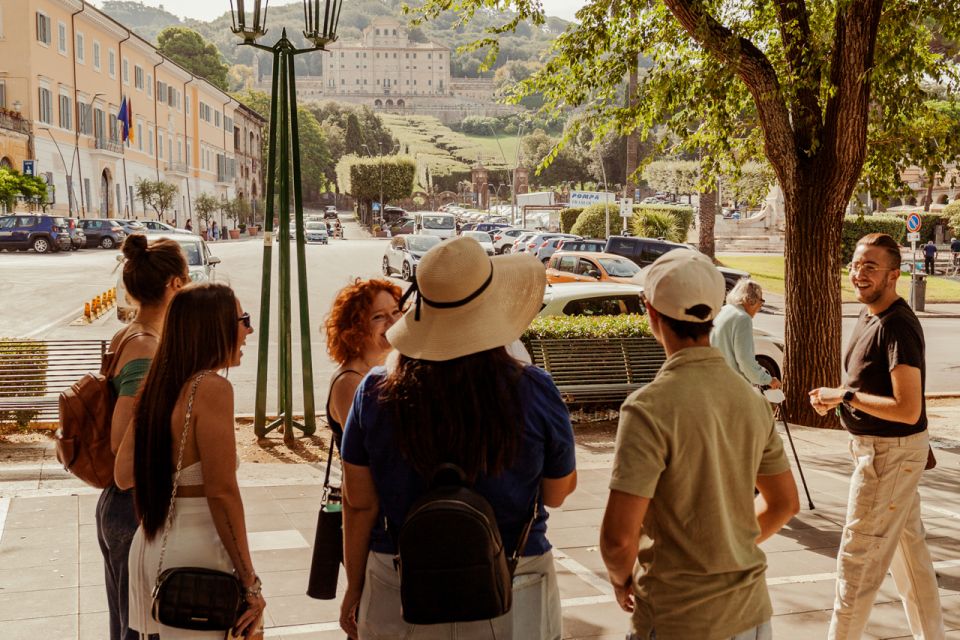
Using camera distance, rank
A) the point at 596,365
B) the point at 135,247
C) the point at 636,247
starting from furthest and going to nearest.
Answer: the point at 636,247 → the point at 596,365 → the point at 135,247

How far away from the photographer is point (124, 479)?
313 centimetres

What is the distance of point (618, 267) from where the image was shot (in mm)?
25078

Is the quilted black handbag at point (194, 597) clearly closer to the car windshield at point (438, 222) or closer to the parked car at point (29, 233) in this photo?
the parked car at point (29, 233)

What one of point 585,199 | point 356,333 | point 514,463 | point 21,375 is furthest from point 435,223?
point 514,463

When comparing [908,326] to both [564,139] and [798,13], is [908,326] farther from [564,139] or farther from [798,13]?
[564,139]

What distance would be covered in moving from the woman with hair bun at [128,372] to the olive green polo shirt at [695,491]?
173cm

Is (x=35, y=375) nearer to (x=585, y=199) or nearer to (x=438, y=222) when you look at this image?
(x=585, y=199)

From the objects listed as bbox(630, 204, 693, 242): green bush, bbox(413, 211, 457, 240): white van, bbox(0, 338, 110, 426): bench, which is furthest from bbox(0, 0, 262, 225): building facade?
bbox(0, 338, 110, 426): bench

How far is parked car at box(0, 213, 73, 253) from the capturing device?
134 ft

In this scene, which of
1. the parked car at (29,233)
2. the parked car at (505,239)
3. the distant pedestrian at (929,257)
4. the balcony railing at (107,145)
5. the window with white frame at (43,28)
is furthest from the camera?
the balcony railing at (107,145)

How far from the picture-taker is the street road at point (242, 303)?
49.5 ft

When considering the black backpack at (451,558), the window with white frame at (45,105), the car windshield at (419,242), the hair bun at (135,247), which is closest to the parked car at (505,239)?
the car windshield at (419,242)

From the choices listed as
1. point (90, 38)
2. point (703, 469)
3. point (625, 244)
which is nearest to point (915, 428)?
point (703, 469)

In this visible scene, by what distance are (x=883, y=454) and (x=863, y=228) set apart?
39.7 meters
